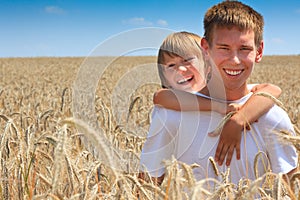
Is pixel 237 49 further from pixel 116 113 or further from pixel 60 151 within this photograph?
pixel 116 113

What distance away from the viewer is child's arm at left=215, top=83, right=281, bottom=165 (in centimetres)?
223

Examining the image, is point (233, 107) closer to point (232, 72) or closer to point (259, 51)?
point (232, 72)

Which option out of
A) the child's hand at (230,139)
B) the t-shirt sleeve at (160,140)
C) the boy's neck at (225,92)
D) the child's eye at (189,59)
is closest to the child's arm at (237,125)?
the child's hand at (230,139)

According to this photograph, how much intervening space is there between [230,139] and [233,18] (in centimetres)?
64

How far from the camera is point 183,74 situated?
2.63 metres

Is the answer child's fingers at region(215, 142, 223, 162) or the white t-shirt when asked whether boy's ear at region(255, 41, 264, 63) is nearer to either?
the white t-shirt

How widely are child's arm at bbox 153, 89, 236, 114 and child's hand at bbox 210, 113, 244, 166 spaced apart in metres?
0.09

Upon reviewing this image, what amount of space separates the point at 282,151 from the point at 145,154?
2.35ft

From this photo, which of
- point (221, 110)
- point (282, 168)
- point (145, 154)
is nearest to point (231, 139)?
point (221, 110)

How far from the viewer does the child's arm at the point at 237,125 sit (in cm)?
223

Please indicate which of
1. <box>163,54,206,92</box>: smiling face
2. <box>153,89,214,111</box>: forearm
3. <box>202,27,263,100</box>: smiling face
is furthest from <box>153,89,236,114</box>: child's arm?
<box>163,54,206,92</box>: smiling face

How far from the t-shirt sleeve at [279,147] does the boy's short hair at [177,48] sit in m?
0.69

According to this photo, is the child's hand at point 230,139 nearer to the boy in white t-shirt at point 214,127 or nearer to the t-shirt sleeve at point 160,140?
the boy in white t-shirt at point 214,127

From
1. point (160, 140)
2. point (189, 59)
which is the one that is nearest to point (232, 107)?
point (160, 140)
